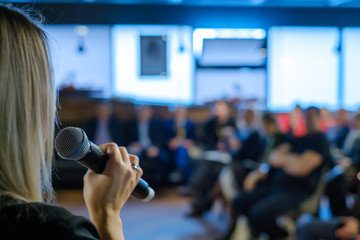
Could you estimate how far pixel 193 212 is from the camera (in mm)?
5000

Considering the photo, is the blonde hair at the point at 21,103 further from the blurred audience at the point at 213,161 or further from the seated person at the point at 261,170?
the blurred audience at the point at 213,161

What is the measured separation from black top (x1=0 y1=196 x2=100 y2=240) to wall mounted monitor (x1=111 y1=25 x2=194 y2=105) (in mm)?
7578

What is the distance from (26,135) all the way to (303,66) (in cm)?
890

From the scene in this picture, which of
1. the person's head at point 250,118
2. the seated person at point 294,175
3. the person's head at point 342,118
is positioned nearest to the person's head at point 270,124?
the seated person at point 294,175

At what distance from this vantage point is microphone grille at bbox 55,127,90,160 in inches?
33.1

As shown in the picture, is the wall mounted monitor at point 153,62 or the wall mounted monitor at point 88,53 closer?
the wall mounted monitor at point 88,53

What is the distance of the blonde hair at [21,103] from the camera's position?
698 millimetres

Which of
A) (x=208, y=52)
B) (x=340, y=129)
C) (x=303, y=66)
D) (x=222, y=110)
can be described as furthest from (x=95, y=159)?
(x=303, y=66)

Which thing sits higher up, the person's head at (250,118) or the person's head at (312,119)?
the person's head at (312,119)

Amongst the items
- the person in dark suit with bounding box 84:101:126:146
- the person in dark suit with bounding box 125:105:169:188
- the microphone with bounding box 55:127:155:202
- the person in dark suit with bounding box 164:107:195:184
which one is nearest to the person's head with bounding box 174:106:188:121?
the person in dark suit with bounding box 164:107:195:184

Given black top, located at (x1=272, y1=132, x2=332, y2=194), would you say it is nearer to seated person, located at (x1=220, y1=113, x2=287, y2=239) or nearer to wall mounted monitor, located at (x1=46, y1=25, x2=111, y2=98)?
seated person, located at (x1=220, y1=113, x2=287, y2=239)

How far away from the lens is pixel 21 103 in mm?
712

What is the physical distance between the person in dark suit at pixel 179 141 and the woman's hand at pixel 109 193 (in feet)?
18.0

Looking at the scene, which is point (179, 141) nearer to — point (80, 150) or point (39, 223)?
point (80, 150)
